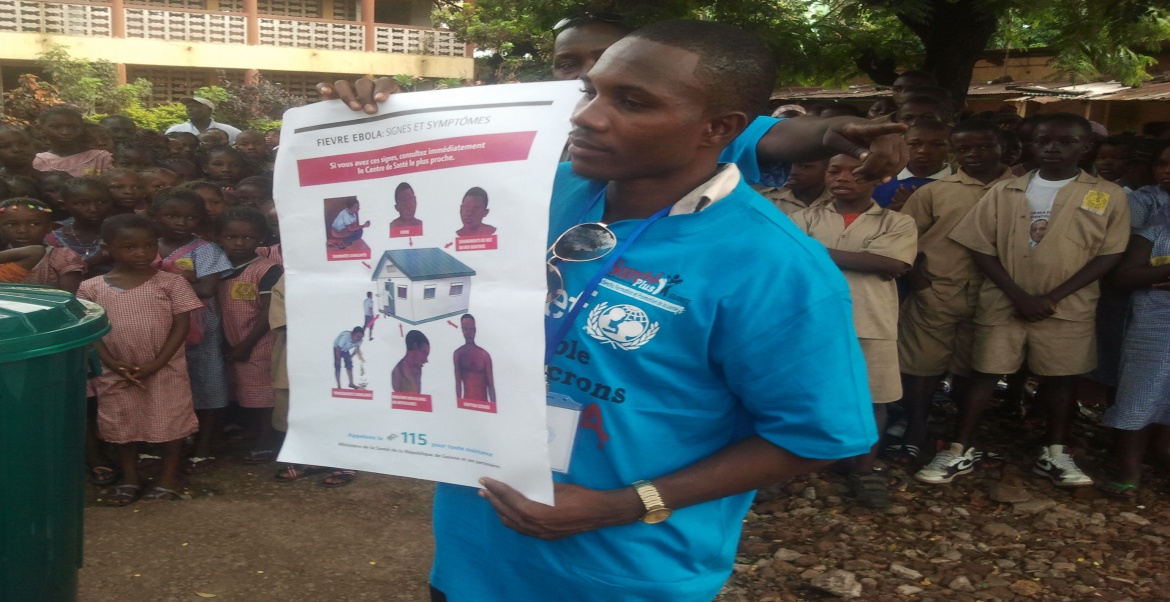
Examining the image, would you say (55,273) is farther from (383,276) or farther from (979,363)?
(979,363)

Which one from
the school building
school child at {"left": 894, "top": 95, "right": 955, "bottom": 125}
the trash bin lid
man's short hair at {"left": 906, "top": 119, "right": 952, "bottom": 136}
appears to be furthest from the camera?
the school building

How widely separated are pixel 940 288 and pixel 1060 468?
1.02 metres

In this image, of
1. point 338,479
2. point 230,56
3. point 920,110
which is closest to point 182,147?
point 338,479

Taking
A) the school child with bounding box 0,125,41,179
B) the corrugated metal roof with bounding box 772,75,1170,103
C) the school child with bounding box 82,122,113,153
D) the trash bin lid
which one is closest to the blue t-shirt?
the trash bin lid

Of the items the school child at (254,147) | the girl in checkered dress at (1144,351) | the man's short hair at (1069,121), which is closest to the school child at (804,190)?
the man's short hair at (1069,121)

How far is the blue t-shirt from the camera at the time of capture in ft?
4.42

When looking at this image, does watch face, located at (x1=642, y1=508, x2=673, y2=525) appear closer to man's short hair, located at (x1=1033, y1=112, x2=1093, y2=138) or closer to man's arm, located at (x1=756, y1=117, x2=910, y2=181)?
man's arm, located at (x1=756, y1=117, x2=910, y2=181)

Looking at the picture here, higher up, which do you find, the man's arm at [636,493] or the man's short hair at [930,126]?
the man's short hair at [930,126]

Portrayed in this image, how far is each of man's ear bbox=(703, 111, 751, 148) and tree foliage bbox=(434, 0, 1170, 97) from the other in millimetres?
4206

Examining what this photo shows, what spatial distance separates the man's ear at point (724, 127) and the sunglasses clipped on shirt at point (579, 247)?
0.22m

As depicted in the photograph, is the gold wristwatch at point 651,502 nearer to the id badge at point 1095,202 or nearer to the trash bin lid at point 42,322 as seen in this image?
the trash bin lid at point 42,322

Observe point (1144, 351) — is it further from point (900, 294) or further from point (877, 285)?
point (877, 285)

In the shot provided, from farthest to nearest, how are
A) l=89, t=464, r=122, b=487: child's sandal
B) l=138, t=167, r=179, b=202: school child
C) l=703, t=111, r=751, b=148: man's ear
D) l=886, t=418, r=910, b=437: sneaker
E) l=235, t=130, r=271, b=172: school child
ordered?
l=235, t=130, r=271, b=172: school child, l=138, t=167, r=179, b=202: school child, l=886, t=418, r=910, b=437: sneaker, l=89, t=464, r=122, b=487: child's sandal, l=703, t=111, r=751, b=148: man's ear

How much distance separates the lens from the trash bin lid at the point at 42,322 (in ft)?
6.74
